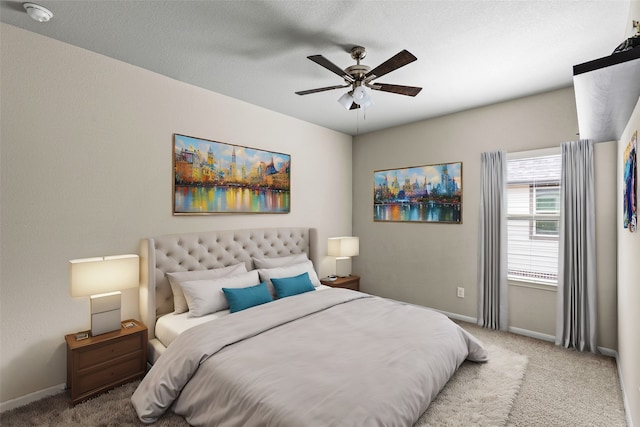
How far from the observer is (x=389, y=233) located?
15.6 feet

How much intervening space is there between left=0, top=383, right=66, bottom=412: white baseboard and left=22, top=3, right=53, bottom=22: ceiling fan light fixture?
2683 millimetres

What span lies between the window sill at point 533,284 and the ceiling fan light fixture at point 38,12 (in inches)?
190

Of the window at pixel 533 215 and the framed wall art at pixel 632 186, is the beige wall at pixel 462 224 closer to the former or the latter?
the window at pixel 533 215

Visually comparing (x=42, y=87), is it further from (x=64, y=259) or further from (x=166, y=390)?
(x=166, y=390)

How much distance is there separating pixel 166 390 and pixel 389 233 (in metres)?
3.52

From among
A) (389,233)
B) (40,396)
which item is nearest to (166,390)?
(40,396)

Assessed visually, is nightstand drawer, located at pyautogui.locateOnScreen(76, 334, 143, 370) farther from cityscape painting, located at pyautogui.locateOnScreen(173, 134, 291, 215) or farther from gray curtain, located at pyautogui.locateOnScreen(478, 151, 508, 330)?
gray curtain, located at pyautogui.locateOnScreen(478, 151, 508, 330)

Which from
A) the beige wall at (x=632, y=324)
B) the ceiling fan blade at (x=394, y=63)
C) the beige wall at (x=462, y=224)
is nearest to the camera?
the beige wall at (x=632, y=324)

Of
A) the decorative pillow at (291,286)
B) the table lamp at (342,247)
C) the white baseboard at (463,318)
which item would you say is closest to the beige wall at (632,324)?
the white baseboard at (463,318)

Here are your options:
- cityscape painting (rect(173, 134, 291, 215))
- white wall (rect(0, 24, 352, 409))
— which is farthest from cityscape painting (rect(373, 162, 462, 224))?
white wall (rect(0, 24, 352, 409))

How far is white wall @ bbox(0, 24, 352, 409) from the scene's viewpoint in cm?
225

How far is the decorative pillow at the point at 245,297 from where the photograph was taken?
283 cm

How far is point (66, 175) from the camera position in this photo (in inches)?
97.1

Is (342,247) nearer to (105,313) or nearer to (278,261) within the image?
(278,261)
